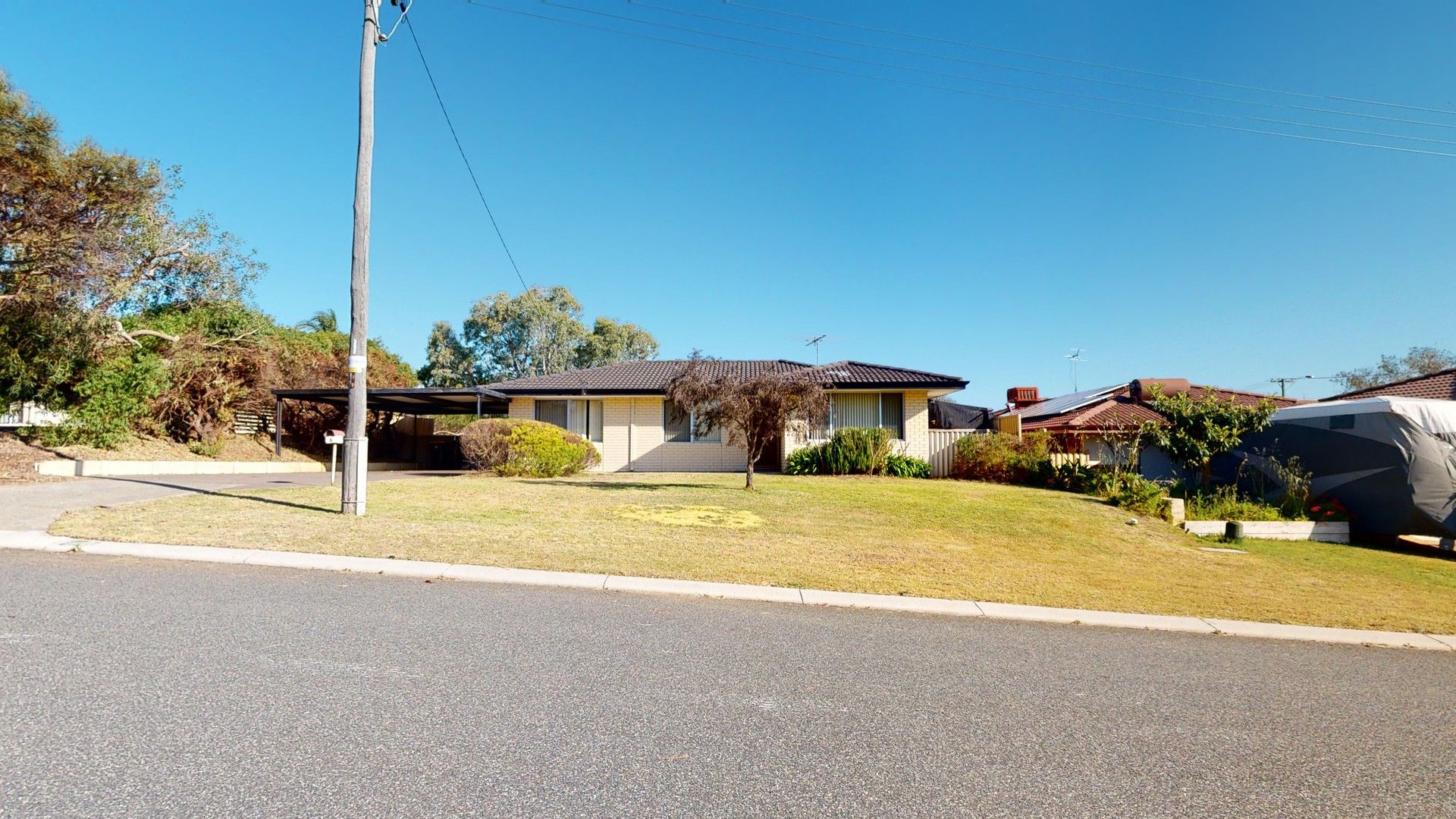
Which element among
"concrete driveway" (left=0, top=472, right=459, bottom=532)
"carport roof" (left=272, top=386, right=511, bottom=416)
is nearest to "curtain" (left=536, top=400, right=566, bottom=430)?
"carport roof" (left=272, top=386, right=511, bottom=416)

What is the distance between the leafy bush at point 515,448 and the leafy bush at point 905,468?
908 cm

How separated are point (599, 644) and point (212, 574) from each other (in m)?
4.22

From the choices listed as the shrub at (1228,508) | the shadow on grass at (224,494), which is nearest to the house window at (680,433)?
the shadow on grass at (224,494)

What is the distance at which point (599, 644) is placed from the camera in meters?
4.78

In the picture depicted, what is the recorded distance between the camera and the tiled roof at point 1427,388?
19141 mm

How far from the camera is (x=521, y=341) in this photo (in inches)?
1800

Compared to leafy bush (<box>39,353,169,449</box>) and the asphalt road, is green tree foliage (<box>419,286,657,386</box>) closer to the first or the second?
leafy bush (<box>39,353,169,449</box>)

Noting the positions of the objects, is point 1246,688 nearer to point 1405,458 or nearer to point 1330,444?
point 1405,458

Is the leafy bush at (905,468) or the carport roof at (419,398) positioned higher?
the carport roof at (419,398)

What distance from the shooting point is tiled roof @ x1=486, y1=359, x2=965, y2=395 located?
2131 centimetres

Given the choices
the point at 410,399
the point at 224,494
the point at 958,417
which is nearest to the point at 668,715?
the point at 224,494

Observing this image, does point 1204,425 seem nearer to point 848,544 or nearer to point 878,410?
point 878,410

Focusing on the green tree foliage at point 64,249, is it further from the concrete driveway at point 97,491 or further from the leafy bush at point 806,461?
the leafy bush at point 806,461

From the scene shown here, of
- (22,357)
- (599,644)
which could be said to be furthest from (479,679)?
(22,357)
